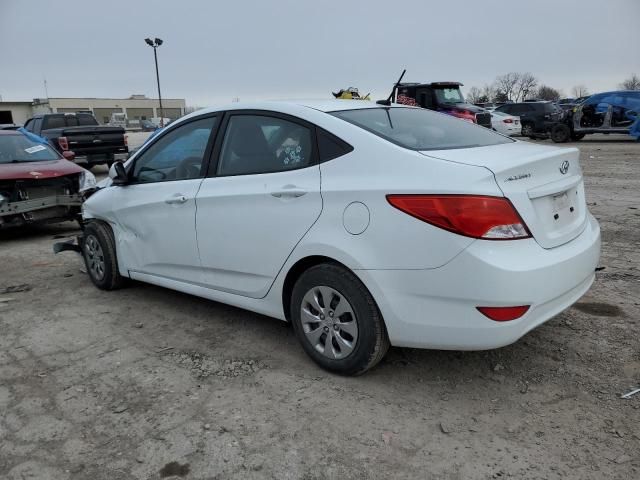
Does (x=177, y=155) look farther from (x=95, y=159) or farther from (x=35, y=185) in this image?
(x=95, y=159)

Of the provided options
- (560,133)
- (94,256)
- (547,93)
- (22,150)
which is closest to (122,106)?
(547,93)

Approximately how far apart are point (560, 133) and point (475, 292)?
20859mm

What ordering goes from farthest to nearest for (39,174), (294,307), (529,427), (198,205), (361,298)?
(39,174) → (198,205) → (294,307) → (361,298) → (529,427)

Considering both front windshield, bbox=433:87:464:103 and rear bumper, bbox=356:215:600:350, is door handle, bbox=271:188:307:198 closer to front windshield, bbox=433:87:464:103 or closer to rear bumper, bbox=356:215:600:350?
rear bumper, bbox=356:215:600:350

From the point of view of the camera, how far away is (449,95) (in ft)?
64.7

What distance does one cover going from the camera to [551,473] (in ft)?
8.07

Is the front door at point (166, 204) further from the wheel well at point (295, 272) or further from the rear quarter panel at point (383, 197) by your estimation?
the rear quarter panel at point (383, 197)

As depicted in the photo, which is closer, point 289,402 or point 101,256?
point 289,402

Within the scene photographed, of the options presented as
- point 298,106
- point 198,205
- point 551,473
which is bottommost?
point 551,473

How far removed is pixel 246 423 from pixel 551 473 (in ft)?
4.94

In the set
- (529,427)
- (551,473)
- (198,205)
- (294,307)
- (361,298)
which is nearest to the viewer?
(551,473)

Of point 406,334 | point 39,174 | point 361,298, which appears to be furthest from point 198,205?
point 39,174

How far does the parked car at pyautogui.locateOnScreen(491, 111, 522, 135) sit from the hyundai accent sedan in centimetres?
2093

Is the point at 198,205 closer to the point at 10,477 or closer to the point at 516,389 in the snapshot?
the point at 10,477
